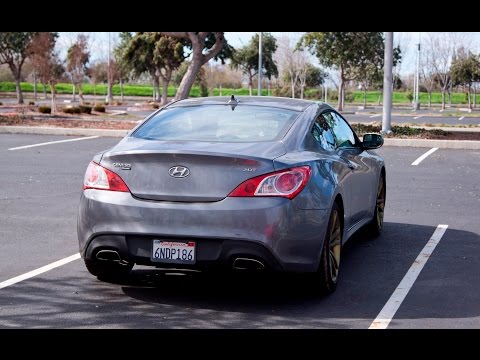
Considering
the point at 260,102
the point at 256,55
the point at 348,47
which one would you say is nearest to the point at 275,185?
the point at 260,102

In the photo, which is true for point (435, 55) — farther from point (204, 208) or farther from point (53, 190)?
point (204, 208)

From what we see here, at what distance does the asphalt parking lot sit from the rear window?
122 centimetres

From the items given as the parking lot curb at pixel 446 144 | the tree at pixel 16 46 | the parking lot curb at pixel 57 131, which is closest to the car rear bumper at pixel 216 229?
the parking lot curb at pixel 446 144

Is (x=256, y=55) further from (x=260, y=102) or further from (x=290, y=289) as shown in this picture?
(x=290, y=289)

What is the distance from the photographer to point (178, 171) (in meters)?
6.16

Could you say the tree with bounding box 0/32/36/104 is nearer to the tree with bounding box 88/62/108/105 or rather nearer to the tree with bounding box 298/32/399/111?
the tree with bounding box 88/62/108/105

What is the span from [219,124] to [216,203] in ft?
3.74

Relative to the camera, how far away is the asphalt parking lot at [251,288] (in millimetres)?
5938

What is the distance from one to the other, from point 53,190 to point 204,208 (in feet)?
22.3

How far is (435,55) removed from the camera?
2447 inches

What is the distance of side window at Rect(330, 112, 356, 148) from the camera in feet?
25.8

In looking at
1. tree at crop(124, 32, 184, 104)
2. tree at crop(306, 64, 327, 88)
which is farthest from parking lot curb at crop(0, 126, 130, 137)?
tree at crop(306, 64, 327, 88)
